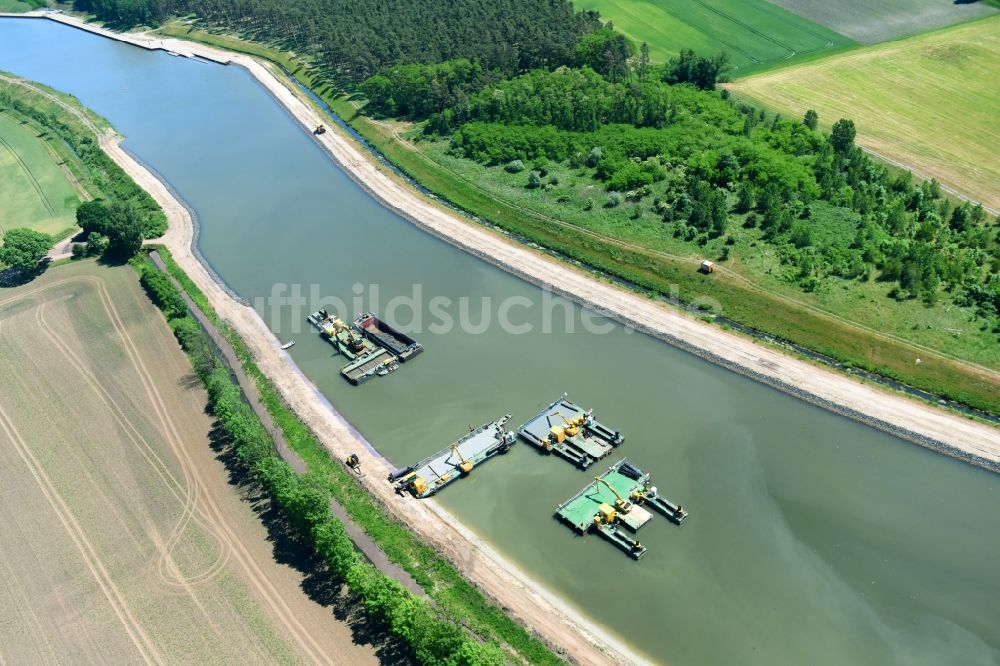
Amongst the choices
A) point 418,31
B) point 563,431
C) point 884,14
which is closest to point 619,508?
point 563,431

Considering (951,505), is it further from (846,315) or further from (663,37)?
(663,37)

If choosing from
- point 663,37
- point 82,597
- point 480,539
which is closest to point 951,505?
point 480,539

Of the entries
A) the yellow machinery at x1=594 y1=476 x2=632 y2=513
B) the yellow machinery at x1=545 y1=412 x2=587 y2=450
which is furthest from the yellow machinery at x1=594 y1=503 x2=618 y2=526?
the yellow machinery at x1=545 y1=412 x2=587 y2=450

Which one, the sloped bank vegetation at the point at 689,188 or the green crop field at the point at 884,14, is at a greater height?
the green crop field at the point at 884,14

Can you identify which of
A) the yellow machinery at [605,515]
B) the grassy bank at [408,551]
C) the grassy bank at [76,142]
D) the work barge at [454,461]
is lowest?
the grassy bank at [408,551]

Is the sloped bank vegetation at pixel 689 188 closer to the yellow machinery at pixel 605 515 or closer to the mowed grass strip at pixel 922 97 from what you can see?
the mowed grass strip at pixel 922 97

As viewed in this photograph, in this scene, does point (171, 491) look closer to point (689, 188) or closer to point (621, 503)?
point (621, 503)

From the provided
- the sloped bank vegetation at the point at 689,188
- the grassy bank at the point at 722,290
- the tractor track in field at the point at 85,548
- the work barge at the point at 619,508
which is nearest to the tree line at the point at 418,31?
the sloped bank vegetation at the point at 689,188

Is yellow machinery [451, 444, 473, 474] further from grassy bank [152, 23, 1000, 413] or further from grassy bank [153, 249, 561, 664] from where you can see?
grassy bank [152, 23, 1000, 413]
